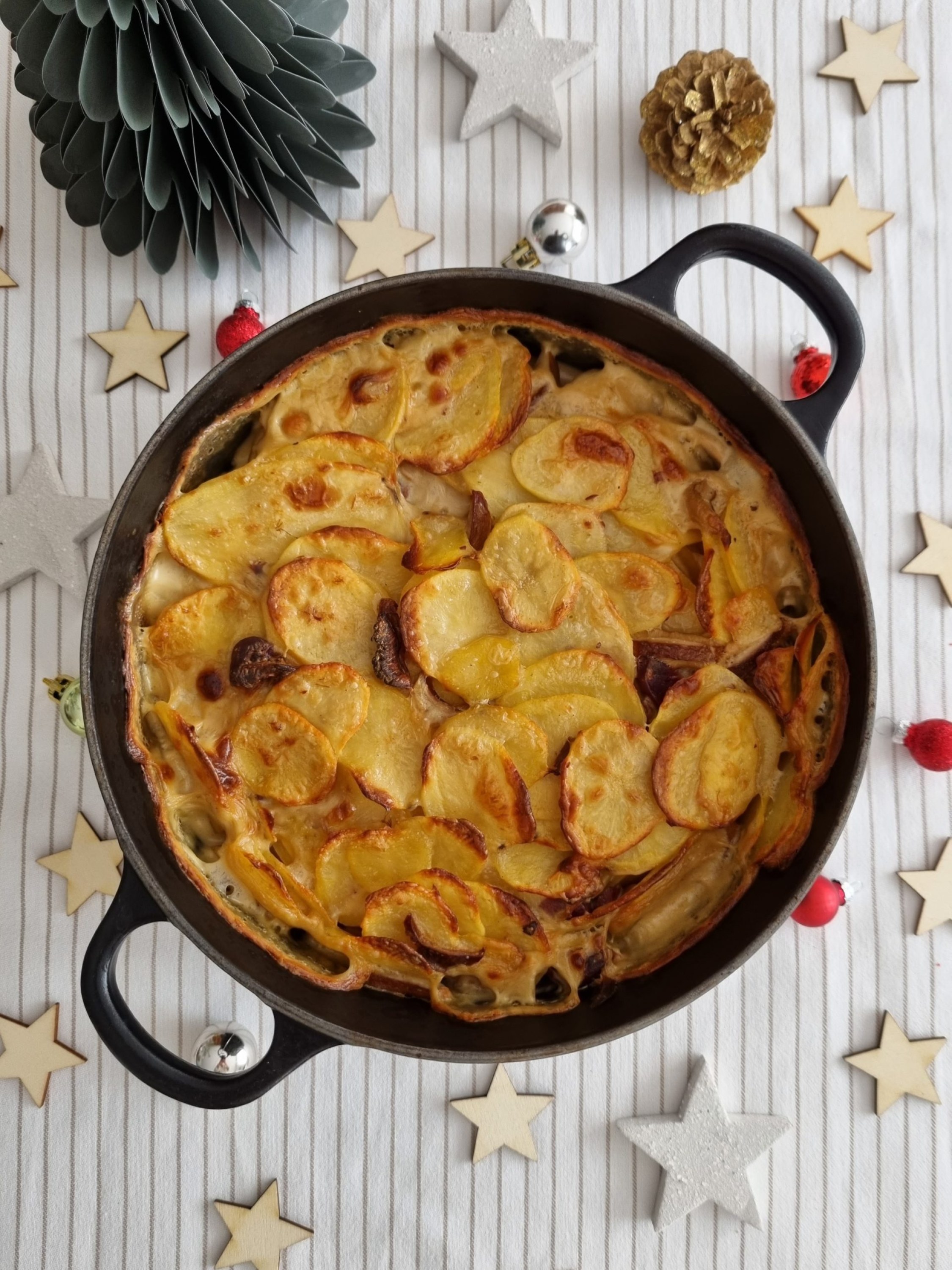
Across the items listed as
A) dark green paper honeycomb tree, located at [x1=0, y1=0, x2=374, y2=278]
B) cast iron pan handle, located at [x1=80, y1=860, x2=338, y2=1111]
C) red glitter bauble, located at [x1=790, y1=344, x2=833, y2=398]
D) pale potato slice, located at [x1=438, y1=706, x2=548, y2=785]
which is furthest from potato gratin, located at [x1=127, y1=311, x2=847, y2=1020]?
dark green paper honeycomb tree, located at [x1=0, y1=0, x2=374, y2=278]

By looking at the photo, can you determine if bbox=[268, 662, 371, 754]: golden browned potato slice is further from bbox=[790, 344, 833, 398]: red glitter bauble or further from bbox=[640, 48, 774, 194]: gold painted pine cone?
bbox=[640, 48, 774, 194]: gold painted pine cone

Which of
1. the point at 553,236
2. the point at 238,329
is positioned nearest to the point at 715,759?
the point at 553,236

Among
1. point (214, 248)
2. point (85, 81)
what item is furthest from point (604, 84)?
point (85, 81)

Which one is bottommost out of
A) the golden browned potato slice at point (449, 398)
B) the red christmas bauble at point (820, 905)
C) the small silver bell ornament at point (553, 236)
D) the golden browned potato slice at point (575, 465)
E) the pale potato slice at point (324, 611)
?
the red christmas bauble at point (820, 905)

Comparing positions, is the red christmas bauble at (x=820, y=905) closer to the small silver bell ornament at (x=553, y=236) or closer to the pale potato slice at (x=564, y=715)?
the pale potato slice at (x=564, y=715)

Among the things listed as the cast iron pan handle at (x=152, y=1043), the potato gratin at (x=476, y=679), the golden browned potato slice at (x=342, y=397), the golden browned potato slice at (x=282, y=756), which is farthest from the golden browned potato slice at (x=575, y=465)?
the cast iron pan handle at (x=152, y=1043)

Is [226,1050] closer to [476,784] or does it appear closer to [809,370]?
[476,784]
